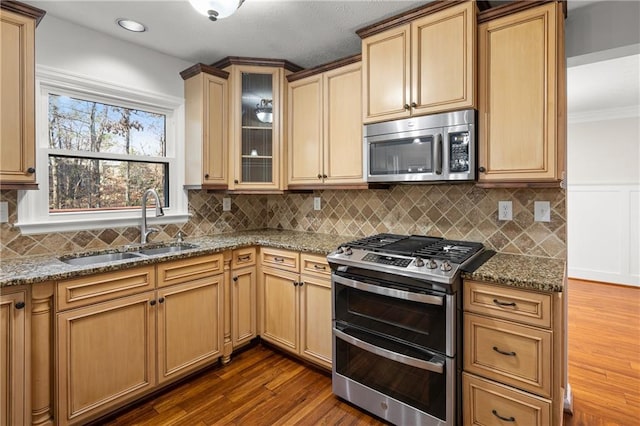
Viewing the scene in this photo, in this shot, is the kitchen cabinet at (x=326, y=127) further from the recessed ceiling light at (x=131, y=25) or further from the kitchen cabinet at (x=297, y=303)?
the recessed ceiling light at (x=131, y=25)

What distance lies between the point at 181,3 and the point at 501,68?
76.9 inches

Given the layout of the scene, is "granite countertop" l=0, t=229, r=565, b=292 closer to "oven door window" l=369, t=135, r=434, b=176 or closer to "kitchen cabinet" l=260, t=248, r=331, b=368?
"kitchen cabinet" l=260, t=248, r=331, b=368

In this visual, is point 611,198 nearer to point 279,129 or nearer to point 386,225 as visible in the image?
point 386,225

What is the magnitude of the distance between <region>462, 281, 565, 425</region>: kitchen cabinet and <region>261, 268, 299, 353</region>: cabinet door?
1269 millimetres

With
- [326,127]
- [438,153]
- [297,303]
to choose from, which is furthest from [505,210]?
[297,303]

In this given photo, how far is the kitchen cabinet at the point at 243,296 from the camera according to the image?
8.73ft

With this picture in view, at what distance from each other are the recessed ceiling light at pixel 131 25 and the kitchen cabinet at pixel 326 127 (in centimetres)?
116

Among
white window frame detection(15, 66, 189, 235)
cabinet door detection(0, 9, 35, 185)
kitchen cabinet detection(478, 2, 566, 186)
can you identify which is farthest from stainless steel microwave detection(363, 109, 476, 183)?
cabinet door detection(0, 9, 35, 185)

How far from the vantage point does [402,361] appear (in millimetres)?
1847

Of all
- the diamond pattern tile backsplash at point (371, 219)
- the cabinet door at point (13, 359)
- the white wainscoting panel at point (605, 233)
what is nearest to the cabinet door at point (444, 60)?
the diamond pattern tile backsplash at point (371, 219)

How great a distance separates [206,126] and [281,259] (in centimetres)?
128

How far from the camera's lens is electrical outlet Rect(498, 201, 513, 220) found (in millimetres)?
2189

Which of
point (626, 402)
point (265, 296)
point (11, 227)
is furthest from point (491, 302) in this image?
point (11, 227)

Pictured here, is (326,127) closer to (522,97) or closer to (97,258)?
(522,97)
